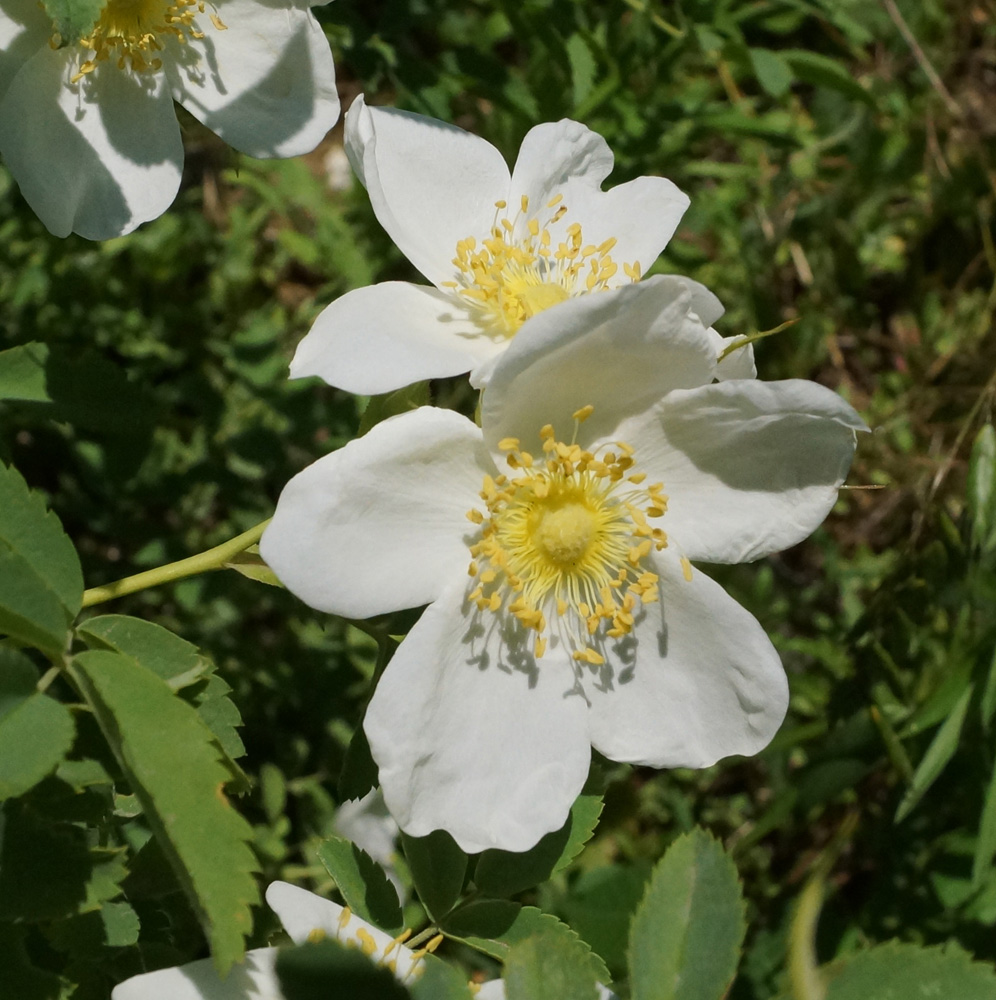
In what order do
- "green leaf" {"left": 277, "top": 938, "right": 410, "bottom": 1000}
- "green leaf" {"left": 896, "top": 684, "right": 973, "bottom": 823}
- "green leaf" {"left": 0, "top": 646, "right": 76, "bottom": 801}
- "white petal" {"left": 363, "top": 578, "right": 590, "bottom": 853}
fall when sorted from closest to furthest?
"green leaf" {"left": 277, "top": 938, "right": 410, "bottom": 1000} → "green leaf" {"left": 0, "top": 646, "right": 76, "bottom": 801} → "white petal" {"left": 363, "top": 578, "right": 590, "bottom": 853} → "green leaf" {"left": 896, "top": 684, "right": 973, "bottom": 823}

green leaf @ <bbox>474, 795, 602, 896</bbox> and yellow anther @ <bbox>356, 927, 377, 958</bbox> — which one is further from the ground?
yellow anther @ <bbox>356, 927, 377, 958</bbox>

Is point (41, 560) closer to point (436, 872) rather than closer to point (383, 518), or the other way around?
point (383, 518)

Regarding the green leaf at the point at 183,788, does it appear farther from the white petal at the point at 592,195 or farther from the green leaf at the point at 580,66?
the green leaf at the point at 580,66

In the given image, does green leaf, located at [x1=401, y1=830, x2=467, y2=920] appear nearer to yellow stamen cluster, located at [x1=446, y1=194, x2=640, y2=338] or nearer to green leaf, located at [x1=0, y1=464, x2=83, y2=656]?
green leaf, located at [x1=0, y1=464, x2=83, y2=656]

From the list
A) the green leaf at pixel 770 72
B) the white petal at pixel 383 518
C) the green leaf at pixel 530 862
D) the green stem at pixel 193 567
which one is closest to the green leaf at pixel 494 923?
the green leaf at pixel 530 862

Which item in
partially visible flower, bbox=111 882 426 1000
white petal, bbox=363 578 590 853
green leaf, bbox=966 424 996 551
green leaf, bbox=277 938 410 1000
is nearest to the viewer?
green leaf, bbox=277 938 410 1000

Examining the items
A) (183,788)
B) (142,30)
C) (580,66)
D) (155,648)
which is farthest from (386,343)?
(580,66)

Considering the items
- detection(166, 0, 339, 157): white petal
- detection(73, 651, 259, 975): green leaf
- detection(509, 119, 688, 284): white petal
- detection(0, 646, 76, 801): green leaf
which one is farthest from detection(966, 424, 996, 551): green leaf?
detection(0, 646, 76, 801): green leaf
